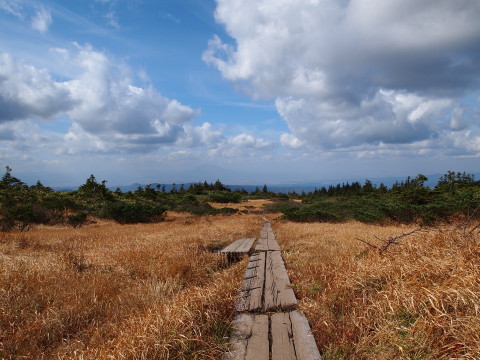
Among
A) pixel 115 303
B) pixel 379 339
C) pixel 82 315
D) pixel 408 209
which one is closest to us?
pixel 379 339

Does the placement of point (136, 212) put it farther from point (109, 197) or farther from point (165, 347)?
point (165, 347)

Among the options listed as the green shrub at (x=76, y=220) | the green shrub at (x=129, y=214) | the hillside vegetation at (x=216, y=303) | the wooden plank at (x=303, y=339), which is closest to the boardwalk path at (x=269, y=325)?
the wooden plank at (x=303, y=339)

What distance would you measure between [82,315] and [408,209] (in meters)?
20.7

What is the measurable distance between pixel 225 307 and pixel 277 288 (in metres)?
1.24

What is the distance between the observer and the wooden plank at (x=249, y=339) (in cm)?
305

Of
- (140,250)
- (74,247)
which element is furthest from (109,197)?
(140,250)

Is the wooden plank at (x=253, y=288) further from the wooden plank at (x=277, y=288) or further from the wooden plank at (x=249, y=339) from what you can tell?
the wooden plank at (x=249, y=339)

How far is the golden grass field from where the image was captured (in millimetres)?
3006

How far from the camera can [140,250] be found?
28.1 ft

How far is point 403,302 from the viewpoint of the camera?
3486mm

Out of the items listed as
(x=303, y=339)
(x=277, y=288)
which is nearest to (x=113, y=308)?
(x=277, y=288)

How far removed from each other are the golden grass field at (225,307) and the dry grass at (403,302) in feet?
0.05

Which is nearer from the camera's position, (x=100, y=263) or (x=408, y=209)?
(x=100, y=263)

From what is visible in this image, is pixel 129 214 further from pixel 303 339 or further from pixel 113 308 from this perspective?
pixel 303 339
